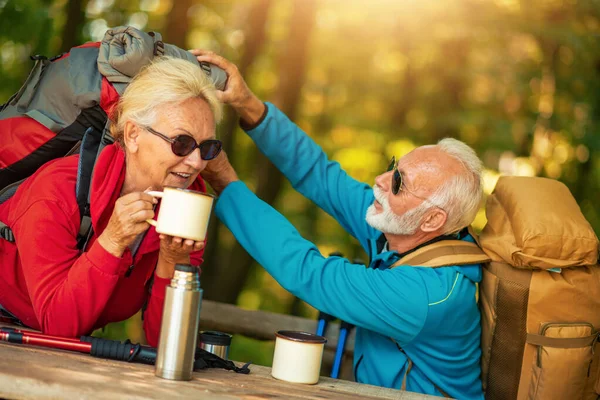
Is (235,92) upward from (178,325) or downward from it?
upward

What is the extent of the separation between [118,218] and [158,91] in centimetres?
67

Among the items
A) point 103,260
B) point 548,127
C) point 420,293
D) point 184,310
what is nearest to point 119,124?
point 103,260

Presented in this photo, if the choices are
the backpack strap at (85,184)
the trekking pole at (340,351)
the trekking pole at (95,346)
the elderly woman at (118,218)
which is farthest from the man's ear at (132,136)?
the trekking pole at (340,351)

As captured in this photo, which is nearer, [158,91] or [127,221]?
[127,221]

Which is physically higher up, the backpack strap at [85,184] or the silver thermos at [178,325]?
the backpack strap at [85,184]

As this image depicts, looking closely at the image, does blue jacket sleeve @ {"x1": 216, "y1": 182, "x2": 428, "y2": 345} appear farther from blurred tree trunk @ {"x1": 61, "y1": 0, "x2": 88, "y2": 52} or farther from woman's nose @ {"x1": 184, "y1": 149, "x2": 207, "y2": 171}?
blurred tree trunk @ {"x1": 61, "y1": 0, "x2": 88, "y2": 52}

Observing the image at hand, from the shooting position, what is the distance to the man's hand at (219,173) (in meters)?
3.47

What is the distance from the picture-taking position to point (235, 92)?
3705 millimetres

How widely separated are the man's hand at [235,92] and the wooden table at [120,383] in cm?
151

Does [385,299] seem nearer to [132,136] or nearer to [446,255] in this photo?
[446,255]

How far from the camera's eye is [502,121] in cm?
958

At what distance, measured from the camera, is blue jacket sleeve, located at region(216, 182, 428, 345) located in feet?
10.9

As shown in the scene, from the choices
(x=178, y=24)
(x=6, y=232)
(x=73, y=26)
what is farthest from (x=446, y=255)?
(x=73, y=26)

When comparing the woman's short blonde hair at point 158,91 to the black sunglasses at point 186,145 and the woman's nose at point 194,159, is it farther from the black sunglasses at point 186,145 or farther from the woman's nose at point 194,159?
the woman's nose at point 194,159
